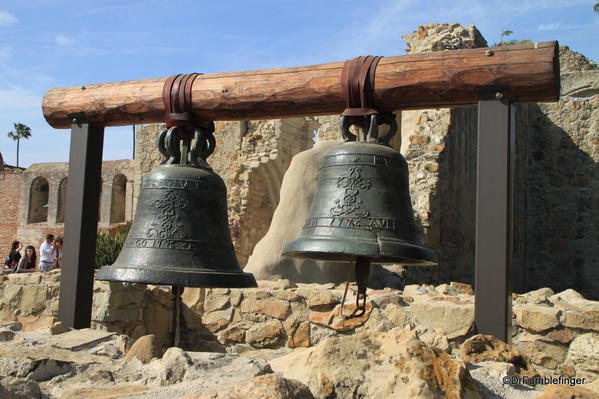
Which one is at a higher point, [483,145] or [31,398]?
[483,145]

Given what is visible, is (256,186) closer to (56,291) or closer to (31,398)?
(56,291)

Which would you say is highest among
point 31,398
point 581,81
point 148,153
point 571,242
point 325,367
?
point 581,81

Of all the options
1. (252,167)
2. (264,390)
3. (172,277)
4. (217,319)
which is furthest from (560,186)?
(264,390)

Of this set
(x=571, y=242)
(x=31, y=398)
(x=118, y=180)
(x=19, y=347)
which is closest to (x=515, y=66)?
(x=31, y=398)

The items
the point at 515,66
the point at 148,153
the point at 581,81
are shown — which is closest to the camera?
the point at 515,66

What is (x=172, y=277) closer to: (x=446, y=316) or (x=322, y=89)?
(x=322, y=89)

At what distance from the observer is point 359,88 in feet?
9.47

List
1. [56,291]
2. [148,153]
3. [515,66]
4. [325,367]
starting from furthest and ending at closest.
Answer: [148,153]
[56,291]
[515,66]
[325,367]

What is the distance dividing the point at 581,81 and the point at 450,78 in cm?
982

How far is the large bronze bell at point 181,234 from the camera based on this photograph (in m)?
2.80

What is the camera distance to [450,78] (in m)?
2.82

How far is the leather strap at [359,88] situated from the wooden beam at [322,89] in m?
0.04

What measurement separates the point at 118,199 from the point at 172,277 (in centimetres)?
2038

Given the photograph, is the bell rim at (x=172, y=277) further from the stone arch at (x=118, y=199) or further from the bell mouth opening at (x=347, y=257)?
the stone arch at (x=118, y=199)
